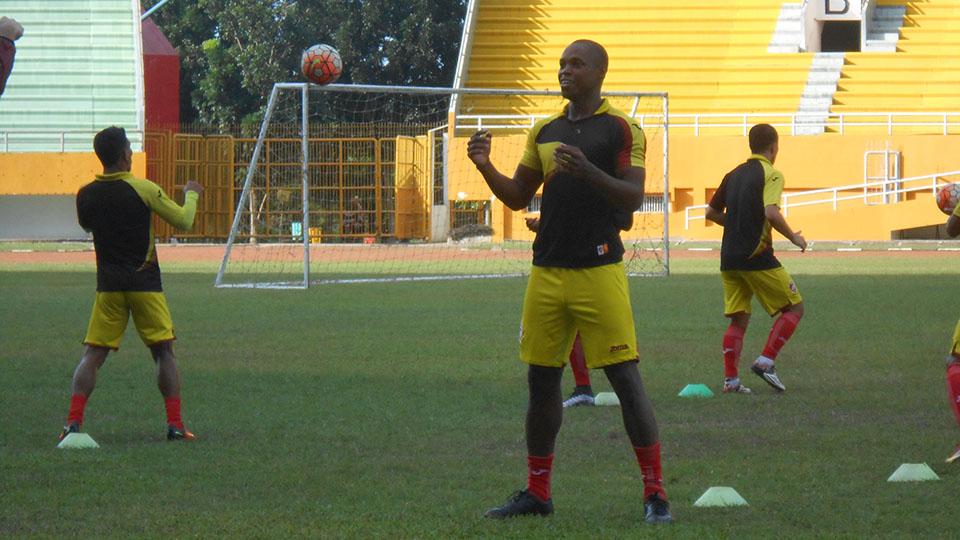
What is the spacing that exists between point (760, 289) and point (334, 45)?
153ft

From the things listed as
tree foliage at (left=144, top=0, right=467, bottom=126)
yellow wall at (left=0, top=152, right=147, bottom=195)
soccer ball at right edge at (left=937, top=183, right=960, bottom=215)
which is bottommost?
soccer ball at right edge at (left=937, top=183, right=960, bottom=215)

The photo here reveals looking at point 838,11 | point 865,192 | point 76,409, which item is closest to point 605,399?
point 76,409

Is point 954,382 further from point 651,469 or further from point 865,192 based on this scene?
point 865,192

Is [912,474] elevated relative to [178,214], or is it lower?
lower

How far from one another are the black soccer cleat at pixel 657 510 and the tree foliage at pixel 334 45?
4997 centimetres

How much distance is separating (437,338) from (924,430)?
270 inches

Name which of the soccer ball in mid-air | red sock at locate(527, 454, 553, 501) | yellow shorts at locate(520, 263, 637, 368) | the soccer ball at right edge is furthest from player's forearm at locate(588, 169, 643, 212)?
the soccer ball in mid-air

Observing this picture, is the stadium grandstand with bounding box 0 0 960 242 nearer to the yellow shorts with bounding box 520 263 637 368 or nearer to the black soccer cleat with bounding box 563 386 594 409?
the black soccer cleat with bounding box 563 386 594 409

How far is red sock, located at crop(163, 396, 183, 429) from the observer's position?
9.00m

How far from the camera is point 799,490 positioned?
7.38 metres

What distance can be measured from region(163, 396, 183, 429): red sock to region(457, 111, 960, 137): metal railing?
108 ft

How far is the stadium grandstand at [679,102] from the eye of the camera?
41781 millimetres

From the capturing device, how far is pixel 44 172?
A: 1713 inches

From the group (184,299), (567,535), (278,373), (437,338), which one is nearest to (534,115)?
(184,299)
